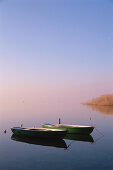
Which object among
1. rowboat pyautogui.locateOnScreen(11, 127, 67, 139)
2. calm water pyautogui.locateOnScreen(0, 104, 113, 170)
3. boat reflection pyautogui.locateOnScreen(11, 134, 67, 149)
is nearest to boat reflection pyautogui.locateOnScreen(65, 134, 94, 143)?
calm water pyautogui.locateOnScreen(0, 104, 113, 170)

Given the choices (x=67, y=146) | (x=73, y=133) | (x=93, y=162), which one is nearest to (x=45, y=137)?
(x=67, y=146)

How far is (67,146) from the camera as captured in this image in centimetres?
3023

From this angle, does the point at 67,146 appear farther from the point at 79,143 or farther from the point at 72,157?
the point at 72,157

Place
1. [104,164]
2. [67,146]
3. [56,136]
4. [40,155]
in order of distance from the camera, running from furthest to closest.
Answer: [56,136]
[67,146]
[40,155]
[104,164]

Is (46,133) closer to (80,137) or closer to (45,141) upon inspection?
(45,141)

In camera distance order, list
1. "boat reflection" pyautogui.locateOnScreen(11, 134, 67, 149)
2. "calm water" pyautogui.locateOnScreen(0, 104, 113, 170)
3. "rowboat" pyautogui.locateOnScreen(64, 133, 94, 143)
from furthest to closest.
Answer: "rowboat" pyautogui.locateOnScreen(64, 133, 94, 143) < "boat reflection" pyautogui.locateOnScreen(11, 134, 67, 149) < "calm water" pyautogui.locateOnScreen(0, 104, 113, 170)

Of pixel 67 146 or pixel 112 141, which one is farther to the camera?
pixel 112 141

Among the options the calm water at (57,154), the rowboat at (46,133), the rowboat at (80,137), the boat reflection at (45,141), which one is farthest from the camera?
the rowboat at (80,137)

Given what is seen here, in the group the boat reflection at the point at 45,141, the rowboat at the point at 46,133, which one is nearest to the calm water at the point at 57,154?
the boat reflection at the point at 45,141

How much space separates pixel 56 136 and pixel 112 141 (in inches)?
365

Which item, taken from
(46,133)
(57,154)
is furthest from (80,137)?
(57,154)

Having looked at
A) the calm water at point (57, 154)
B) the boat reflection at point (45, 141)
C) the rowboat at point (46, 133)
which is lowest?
the calm water at point (57, 154)

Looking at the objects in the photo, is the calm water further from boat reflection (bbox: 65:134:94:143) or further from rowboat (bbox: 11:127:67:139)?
rowboat (bbox: 11:127:67:139)

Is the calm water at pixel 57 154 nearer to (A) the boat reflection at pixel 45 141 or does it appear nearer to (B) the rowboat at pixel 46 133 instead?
(A) the boat reflection at pixel 45 141
